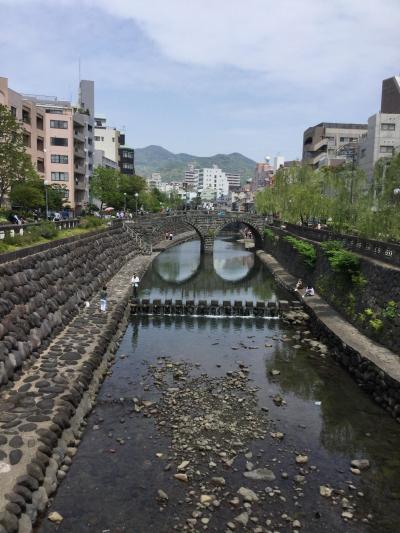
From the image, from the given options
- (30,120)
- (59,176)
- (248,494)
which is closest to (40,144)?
(30,120)

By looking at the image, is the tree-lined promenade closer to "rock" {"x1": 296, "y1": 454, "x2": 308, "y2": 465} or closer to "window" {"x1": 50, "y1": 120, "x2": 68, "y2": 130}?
"rock" {"x1": 296, "y1": 454, "x2": 308, "y2": 465}

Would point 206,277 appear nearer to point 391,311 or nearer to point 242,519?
point 391,311

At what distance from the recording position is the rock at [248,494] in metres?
12.8

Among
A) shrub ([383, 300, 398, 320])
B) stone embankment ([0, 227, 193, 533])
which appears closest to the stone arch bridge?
stone embankment ([0, 227, 193, 533])

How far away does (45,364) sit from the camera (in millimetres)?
18859

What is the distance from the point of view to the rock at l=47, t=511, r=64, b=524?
38.0 ft

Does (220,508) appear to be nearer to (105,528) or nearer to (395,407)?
(105,528)

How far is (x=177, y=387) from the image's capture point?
66.2 ft

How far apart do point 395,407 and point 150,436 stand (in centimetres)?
997

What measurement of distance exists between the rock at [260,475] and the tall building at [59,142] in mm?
50588

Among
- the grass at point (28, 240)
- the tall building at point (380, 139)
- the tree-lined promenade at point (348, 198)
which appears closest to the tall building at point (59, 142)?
the grass at point (28, 240)

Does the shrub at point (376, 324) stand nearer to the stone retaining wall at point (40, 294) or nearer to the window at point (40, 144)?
the stone retaining wall at point (40, 294)

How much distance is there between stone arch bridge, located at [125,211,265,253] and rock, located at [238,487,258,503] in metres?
55.8

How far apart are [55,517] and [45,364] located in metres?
8.14
